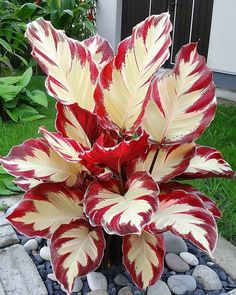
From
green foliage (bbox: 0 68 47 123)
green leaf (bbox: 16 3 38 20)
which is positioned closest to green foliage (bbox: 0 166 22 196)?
green foliage (bbox: 0 68 47 123)

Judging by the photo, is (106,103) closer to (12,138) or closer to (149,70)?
(149,70)

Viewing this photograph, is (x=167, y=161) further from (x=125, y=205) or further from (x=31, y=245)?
(x=31, y=245)

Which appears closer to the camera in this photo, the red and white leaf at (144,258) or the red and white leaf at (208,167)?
the red and white leaf at (144,258)

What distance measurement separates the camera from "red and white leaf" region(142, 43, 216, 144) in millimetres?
1076

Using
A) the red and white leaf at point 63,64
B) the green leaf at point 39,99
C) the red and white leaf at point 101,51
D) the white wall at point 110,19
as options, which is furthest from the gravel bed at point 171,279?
the white wall at point 110,19

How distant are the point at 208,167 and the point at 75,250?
46cm

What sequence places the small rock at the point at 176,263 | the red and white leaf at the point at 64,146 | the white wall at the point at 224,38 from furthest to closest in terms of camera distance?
the white wall at the point at 224,38, the small rock at the point at 176,263, the red and white leaf at the point at 64,146

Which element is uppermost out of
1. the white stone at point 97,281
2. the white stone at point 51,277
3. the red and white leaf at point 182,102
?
the red and white leaf at point 182,102

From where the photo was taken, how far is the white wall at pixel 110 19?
21.2ft

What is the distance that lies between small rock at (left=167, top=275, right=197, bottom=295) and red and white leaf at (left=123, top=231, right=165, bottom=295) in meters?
0.17

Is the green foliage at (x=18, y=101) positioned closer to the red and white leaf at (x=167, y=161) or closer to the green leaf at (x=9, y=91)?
the green leaf at (x=9, y=91)

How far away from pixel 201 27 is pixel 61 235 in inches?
201

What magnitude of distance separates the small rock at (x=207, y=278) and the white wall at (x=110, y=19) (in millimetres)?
5611

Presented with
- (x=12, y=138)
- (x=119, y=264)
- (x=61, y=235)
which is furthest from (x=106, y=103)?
(x=12, y=138)
